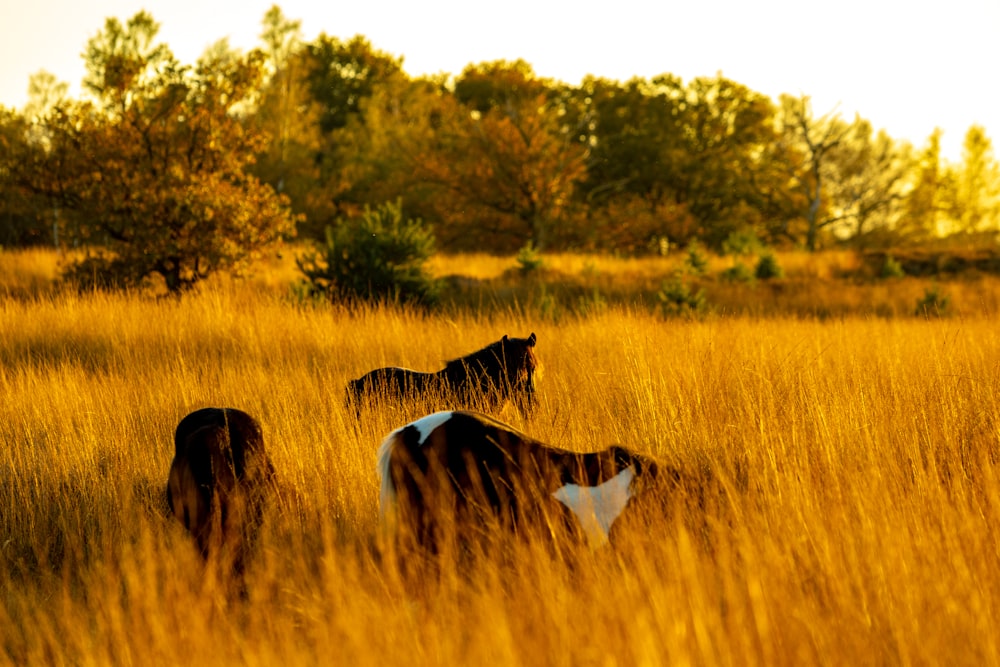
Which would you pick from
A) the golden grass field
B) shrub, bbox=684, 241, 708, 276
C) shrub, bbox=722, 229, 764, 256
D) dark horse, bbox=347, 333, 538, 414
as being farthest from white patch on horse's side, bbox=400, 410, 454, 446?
shrub, bbox=722, 229, 764, 256

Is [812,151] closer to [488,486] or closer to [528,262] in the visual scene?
[528,262]

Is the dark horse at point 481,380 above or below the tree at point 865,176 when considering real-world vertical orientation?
below

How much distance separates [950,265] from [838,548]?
20.4 meters

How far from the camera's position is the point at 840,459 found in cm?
472

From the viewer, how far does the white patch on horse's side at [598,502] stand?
135 inches

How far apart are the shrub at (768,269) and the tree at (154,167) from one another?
10.2m

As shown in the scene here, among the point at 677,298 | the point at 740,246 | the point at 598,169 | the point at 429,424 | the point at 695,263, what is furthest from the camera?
the point at 598,169

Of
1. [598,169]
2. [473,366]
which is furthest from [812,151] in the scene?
[473,366]

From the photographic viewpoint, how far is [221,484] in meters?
4.13

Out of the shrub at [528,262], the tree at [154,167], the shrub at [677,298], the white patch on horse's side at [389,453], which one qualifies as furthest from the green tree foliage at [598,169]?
the white patch on horse's side at [389,453]

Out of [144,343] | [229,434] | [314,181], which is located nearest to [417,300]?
[144,343]

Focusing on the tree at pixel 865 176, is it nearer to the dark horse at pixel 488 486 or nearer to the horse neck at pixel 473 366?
the horse neck at pixel 473 366

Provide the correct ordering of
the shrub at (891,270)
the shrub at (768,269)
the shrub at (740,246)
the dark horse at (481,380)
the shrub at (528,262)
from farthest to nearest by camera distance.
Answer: the shrub at (740,246) → the shrub at (891,270) → the shrub at (768,269) → the shrub at (528,262) → the dark horse at (481,380)

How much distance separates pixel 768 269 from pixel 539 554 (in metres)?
17.6
